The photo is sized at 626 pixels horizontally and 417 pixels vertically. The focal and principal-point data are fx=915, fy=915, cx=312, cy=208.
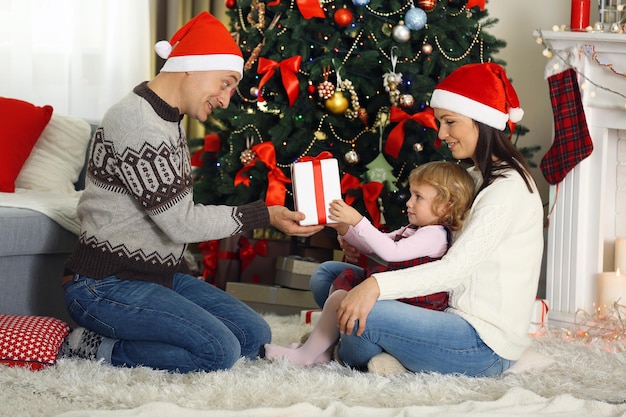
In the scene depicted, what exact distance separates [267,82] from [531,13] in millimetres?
1371

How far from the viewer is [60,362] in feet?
7.93

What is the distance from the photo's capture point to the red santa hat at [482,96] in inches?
95.0

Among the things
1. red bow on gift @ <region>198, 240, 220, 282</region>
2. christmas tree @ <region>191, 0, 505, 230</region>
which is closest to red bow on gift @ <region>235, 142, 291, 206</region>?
christmas tree @ <region>191, 0, 505, 230</region>

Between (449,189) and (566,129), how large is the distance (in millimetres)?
1152

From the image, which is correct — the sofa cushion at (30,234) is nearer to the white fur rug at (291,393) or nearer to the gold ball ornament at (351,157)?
the white fur rug at (291,393)

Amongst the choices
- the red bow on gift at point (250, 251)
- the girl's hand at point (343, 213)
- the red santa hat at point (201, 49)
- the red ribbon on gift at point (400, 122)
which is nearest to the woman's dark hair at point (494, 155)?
the girl's hand at point (343, 213)

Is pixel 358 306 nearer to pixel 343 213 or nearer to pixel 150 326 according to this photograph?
pixel 343 213

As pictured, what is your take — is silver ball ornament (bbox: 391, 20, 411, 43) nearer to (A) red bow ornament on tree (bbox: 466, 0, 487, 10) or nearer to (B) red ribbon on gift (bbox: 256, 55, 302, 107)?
(A) red bow ornament on tree (bbox: 466, 0, 487, 10)

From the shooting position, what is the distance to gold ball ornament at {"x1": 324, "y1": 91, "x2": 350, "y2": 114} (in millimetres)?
3453

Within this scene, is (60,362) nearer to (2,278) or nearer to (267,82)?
(2,278)

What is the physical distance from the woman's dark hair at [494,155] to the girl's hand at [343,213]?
336 millimetres

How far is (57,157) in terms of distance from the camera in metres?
3.54

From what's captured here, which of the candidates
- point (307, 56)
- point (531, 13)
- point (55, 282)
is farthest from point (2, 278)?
point (531, 13)

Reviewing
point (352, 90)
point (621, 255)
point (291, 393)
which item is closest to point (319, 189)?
point (291, 393)
